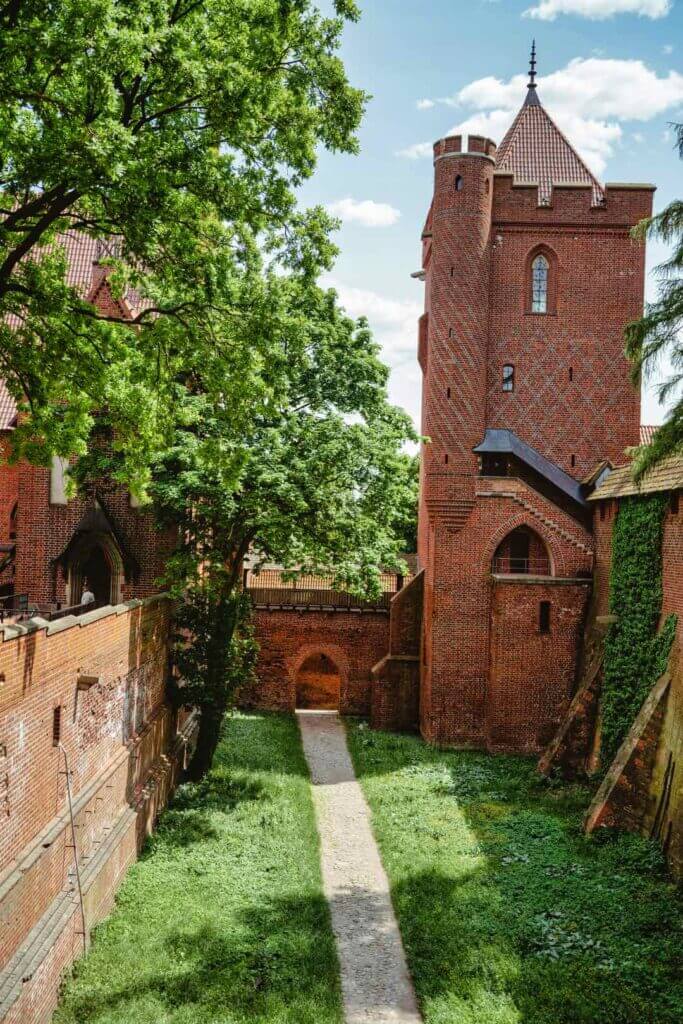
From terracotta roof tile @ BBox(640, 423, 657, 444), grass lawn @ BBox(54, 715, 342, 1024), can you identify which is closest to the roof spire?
terracotta roof tile @ BBox(640, 423, 657, 444)

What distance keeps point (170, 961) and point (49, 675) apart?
12.3ft

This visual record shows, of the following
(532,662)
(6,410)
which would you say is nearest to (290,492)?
(532,662)

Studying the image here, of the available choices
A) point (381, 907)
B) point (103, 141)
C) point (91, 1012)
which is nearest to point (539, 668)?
point (381, 907)

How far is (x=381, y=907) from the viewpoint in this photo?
41.3 ft

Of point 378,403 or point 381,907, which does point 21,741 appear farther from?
point 378,403

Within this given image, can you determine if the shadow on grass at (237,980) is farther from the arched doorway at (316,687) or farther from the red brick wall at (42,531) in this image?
the arched doorway at (316,687)

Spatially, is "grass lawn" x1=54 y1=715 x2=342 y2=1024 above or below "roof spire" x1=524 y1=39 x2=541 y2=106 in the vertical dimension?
below

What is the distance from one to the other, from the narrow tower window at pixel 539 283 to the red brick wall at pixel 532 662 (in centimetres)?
774

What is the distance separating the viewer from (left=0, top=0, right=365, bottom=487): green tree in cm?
866

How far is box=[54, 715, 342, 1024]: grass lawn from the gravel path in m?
0.23

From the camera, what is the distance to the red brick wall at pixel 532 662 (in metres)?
20.2

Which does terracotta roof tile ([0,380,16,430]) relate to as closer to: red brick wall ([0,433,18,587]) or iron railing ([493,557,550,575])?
red brick wall ([0,433,18,587])

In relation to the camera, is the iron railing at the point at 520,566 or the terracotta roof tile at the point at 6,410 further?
the iron railing at the point at 520,566

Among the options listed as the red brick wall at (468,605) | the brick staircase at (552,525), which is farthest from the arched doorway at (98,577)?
the brick staircase at (552,525)
